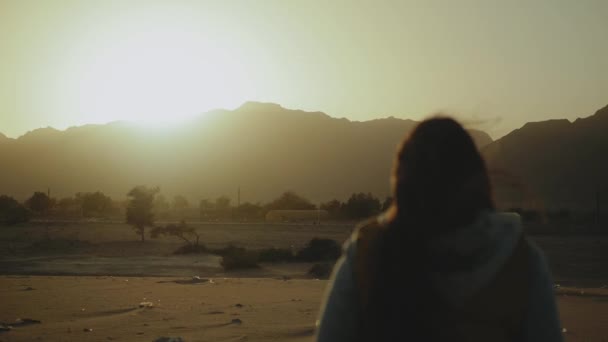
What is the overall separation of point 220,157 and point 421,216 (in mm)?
147612

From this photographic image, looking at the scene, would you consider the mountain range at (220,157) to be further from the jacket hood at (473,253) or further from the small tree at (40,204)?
the jacket hood at (473,253)

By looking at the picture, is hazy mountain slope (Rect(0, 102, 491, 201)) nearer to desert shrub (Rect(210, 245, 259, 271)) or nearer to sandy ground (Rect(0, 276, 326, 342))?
desert shrub (Rect(210, 245, 259, 271))

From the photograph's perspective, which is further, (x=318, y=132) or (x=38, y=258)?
(x=318, y=132)

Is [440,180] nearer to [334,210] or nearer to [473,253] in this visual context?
[473,253]

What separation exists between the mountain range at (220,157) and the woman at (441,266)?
387 feet

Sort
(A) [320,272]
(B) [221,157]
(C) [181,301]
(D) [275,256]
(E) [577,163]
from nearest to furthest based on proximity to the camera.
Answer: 1. (C) [181,301]
2. (A) [320,272]
3. (D) [275,256]
4. (E) [577,163]
5. (B) [221,157]

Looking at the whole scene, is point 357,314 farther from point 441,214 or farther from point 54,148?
point 54,148

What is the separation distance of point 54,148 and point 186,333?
16650cm

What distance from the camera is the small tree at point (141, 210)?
136 ft

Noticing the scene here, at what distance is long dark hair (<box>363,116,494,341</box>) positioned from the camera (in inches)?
79.5

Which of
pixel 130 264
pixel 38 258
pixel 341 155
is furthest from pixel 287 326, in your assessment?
pixel 341 155

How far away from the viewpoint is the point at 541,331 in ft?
7.13

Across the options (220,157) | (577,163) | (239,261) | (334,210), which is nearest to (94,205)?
(334,210)

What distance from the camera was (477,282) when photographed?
204 cm
